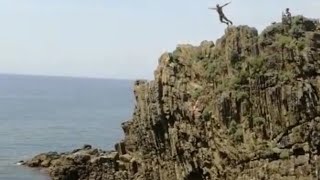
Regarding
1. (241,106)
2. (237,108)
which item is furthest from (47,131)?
(241,106)

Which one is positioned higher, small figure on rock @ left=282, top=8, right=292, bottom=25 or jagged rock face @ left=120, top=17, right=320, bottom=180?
small figure on rock @ left=282, top=8, right=292, bottom=25

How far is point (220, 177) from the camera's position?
147 feet

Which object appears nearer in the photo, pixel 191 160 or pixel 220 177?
pixel 220 177

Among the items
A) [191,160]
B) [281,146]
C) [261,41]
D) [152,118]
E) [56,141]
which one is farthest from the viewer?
[56,141]

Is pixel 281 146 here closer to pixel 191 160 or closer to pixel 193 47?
pixel 191 160

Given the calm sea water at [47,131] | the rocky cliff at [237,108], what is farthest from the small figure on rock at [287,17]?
the calm sea water at [47,131]

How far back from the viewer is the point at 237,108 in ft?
141

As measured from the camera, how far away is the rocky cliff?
4019cm

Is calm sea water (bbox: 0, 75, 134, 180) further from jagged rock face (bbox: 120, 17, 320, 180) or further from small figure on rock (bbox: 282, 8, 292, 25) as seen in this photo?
small figure on rock (bbox: 282, 8, 292, 25)

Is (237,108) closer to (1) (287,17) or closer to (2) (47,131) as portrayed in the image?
(1) (287,17)

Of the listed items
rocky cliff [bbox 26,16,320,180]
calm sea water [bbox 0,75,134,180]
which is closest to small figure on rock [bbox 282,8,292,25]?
rocky cliff [bbox 26,16,320,180]

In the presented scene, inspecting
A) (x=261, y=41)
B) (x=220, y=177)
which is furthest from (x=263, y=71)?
(x=220, y=177)

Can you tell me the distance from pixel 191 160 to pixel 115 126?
83.0m

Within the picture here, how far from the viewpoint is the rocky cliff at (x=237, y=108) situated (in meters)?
40.2
